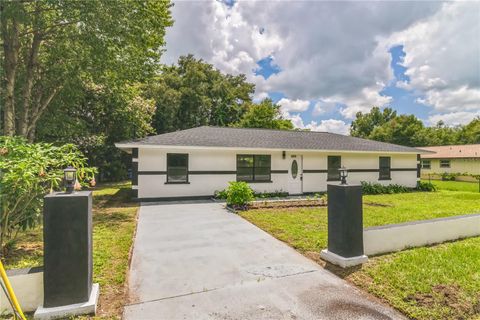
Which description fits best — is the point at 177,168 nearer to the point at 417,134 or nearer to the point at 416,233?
the point at 416,233

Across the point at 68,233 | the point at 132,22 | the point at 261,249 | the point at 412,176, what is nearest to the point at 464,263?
the point at 261,249

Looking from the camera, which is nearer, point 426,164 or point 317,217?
point 317,217

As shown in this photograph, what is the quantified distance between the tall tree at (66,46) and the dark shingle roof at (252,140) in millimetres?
3380

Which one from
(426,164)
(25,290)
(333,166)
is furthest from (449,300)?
(426,164)

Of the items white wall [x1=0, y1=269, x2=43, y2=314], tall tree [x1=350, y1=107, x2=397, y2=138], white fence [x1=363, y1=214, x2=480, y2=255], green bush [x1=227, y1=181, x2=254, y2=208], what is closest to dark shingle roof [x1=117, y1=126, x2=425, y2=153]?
green bush [x1=227, y1=181, x2=254, y2=208]

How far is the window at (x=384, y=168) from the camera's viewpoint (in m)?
16.2

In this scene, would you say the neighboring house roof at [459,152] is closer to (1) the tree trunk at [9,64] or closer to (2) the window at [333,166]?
(2) the window at [333,166]

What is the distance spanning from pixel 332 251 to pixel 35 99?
14.3 m

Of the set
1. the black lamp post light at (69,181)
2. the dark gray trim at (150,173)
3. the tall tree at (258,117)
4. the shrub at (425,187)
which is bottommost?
the shrub at (425,187)

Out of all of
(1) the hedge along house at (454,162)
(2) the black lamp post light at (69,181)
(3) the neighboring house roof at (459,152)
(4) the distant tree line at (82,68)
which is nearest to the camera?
(2) the black lamp post light at (69,181)

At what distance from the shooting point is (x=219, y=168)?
12.6m

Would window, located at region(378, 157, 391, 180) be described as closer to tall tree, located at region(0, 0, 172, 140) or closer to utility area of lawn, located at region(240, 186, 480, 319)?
utility area of lawn, located at region(240, 186, 480, 319)

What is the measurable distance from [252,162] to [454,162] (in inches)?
1000

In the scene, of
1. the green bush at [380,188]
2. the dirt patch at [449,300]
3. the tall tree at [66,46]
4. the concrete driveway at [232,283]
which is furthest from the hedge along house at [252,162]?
the dirt patch at [449,300]
